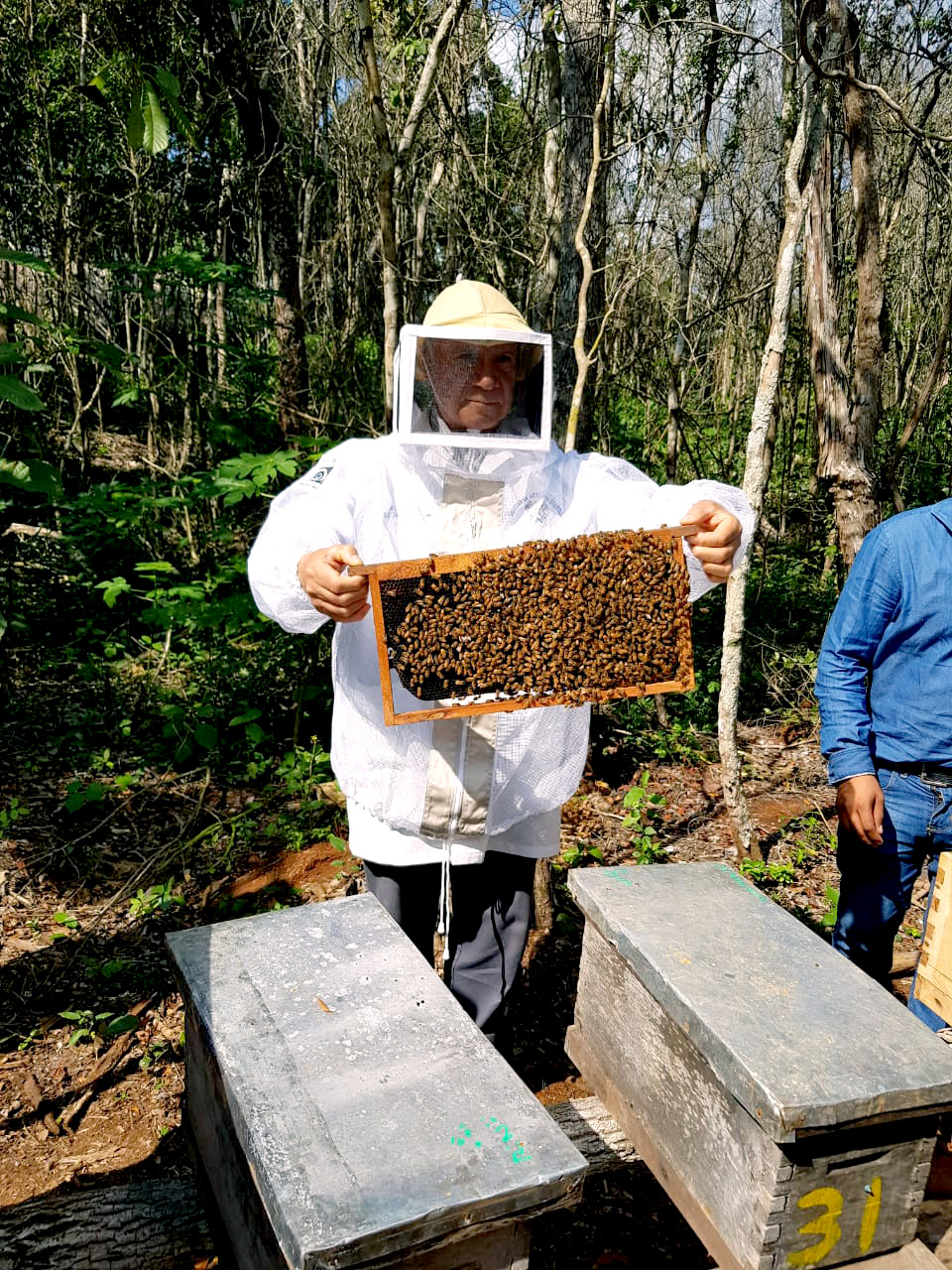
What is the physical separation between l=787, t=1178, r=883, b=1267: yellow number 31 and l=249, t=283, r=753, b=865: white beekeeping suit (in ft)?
3.25

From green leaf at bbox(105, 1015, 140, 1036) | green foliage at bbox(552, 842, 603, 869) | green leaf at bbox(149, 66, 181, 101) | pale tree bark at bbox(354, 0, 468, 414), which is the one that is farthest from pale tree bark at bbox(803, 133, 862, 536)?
green leaf at bbox(105, 1015, 140, 1036)

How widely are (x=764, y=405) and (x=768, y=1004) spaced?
2.54 metres

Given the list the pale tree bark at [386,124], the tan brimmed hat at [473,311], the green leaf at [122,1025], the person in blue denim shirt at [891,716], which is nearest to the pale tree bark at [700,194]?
the pale tree bark at [386,124]

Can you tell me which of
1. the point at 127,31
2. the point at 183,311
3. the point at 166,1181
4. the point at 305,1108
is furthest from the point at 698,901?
the point at 183,311

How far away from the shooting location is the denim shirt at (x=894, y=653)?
2531 millimetres

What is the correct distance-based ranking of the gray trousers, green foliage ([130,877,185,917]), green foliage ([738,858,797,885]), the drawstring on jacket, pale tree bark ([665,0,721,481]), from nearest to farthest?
the drawstring on jacket < the gray trousers < green foliage ([130,877,185,917]) < green foliage ([738,858,797,885]) < pale tree bark ([665,0,721,481])

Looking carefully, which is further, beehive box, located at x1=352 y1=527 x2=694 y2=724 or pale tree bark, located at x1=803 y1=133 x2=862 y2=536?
pale tree bark, located at x1=803 y1=133 x2=862 y2=536

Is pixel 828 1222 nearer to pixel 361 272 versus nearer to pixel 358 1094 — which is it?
pixel 358 1094

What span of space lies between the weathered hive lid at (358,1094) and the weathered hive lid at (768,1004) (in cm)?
38

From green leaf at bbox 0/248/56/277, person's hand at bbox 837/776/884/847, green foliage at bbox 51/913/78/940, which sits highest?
green leaf at bbox 0/248/56/277

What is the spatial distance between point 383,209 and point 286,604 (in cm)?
224

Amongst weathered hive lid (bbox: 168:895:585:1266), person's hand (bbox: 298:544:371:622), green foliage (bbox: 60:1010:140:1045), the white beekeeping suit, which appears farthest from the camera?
green foliage (bbox: 60:1010:140:1045)

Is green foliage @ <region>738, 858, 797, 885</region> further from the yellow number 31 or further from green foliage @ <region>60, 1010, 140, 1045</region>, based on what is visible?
green foliage @ <region>60, 1010, 140, 1045</region>

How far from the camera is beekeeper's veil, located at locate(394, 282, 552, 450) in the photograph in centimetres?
223
